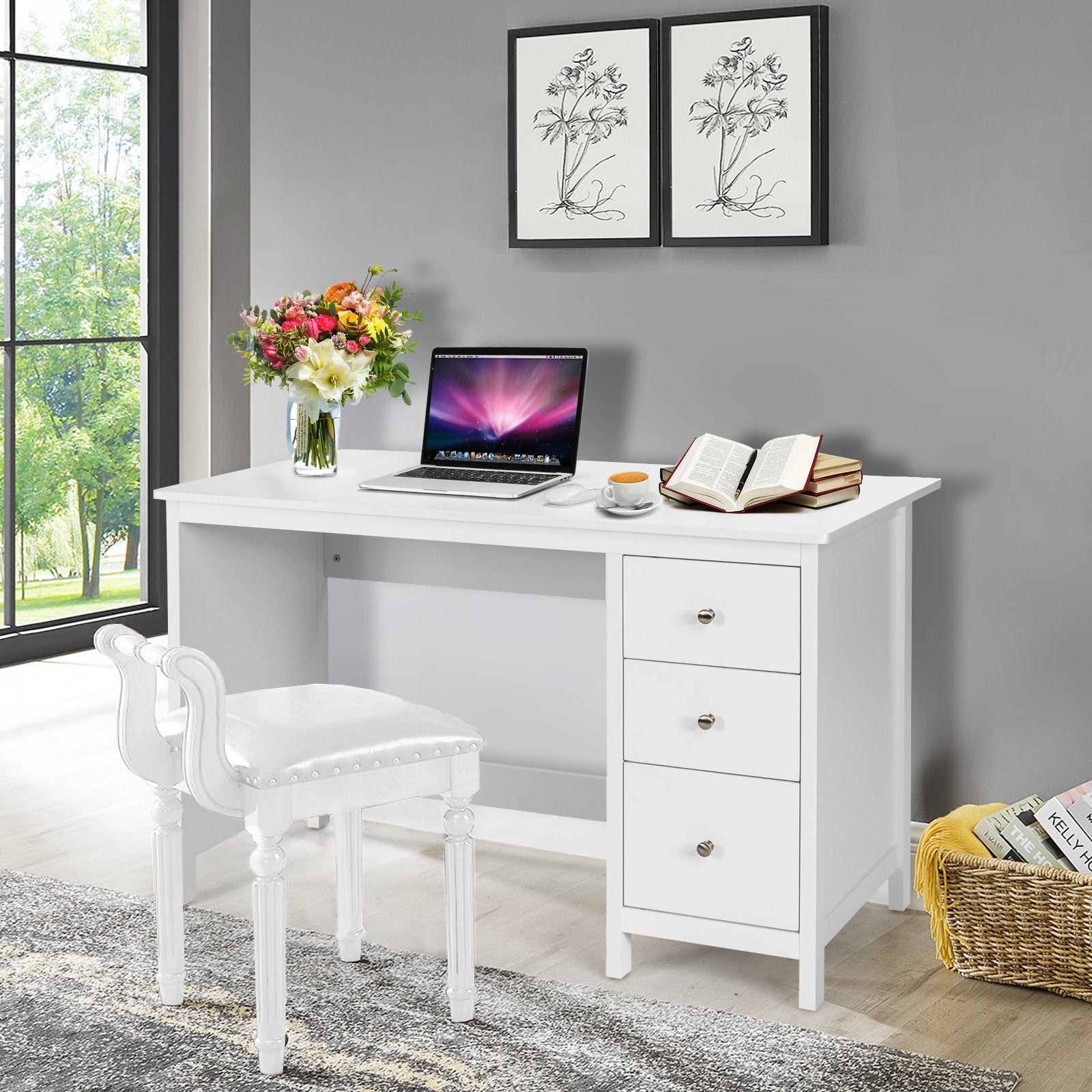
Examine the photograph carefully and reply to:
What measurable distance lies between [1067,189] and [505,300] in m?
1.08

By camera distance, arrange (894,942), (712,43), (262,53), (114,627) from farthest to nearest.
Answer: (262,53)
(712,43)
(894,942)
(114,627)

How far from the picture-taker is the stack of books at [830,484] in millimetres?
2414

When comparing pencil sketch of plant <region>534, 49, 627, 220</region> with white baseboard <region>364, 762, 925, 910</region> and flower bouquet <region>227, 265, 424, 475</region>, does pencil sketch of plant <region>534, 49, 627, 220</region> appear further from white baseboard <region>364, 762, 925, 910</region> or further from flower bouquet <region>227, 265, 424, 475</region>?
white baseboard <region>364, 762, 925, 910</region>

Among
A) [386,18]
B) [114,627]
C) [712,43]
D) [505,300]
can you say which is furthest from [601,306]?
[114,627]

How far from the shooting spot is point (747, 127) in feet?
9.17

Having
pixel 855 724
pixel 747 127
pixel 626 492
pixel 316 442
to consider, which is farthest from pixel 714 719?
pixel 747 127

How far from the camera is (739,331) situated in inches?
114

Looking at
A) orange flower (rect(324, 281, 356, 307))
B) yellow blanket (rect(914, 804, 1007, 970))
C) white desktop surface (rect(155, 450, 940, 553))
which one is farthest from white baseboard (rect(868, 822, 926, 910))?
orange flower (rect(324, 281, 356, 307))

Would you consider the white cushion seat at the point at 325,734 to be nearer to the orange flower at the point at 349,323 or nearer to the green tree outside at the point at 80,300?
the orange flower at the point at 349,323

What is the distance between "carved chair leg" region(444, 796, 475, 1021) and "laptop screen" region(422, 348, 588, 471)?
81 centimetres

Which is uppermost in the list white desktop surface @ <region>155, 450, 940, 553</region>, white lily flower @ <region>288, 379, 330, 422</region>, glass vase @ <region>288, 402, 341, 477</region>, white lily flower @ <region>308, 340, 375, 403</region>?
white lily flower @ <region>308, 340, 375, 403</region>

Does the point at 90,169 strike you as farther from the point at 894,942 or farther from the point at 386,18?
the point at 894,942

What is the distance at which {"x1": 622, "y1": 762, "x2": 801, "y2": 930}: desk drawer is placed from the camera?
2.35m

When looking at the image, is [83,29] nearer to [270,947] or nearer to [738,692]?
[738,692]
